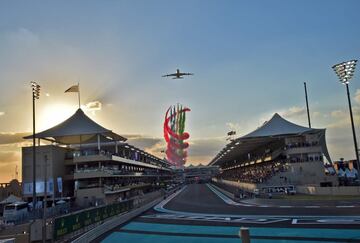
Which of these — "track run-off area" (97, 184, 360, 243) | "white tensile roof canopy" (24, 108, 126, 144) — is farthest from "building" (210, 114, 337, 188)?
"white tensile roof canopy" (24, 108, 126, 144)

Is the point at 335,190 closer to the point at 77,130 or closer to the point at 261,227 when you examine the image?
the point at 261,227

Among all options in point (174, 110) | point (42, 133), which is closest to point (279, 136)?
point (42, 133)

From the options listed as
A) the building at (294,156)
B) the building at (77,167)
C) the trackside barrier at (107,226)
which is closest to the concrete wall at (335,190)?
the building at (294,156)

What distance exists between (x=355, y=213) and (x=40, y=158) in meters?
48.2

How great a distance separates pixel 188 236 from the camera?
2394cm

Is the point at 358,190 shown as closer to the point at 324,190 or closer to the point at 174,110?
the point at 324,190

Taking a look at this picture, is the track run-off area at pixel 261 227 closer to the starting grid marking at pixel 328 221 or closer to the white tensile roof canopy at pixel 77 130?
the starting grid marking at pixel 328 221

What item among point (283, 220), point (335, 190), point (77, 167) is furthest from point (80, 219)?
point (77, 167)

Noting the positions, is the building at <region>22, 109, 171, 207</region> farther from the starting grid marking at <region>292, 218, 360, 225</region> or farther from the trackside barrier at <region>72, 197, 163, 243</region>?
the starting grid marking at <region>292, 218, 360, 225</region>

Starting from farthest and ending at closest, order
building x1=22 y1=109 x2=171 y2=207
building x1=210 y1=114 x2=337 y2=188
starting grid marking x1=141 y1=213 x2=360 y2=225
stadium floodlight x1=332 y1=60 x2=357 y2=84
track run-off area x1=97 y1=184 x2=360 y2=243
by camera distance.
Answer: building x1=210 y1=114 x2=337 y2=188, building x1=22 y1=109 x2=171 y2=207, stadium floodlight x1=332 y1=60 x2=357 y2=84, starting grid marking x1=141 y1=213 x2=360 y2=225, track run-off area x1=97 y1=184 x2=360 y2=243

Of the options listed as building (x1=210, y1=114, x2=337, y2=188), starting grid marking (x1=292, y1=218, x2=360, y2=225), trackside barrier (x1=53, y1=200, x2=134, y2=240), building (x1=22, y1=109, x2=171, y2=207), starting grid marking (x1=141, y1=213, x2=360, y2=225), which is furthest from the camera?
building (x1=210, y1=114, x2=337, y2=188)

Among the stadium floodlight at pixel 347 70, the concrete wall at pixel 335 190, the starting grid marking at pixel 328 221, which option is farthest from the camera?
the concrete wall at pixel 335 190

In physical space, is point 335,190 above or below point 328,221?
above

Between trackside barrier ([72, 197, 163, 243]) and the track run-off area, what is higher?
trackside barrier ([72, 197, 163, 243])
